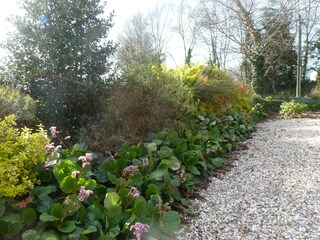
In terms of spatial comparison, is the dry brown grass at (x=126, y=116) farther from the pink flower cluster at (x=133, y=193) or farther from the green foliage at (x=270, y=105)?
the green foliage at (x=270, y=105)

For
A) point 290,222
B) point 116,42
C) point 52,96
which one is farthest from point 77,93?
point 290,222

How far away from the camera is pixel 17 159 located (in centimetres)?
153

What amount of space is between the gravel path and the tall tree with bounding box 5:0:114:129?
1.78 meters

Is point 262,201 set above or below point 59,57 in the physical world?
below

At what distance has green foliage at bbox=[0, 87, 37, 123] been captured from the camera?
2.90 m

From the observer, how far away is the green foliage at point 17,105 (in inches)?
114

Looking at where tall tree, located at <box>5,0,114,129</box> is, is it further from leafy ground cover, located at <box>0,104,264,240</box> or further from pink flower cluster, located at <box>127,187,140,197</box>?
pink flower cluster, located at <box>127,187,140,197</box>

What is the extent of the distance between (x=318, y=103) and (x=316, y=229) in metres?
11.2

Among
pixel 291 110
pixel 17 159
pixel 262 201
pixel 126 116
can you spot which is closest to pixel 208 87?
pixel 126 116

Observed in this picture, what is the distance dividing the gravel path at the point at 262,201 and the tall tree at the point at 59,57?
1784mm

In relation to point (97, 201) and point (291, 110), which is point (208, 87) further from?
point (291, 110)

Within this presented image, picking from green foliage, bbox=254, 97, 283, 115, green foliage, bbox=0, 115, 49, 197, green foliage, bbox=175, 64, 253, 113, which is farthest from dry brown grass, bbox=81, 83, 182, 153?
green foliage, bbox=254, 97, 283, 115

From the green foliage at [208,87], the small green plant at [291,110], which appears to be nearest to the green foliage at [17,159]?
the green foliage at [208,87]

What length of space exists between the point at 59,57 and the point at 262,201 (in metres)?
2.56
